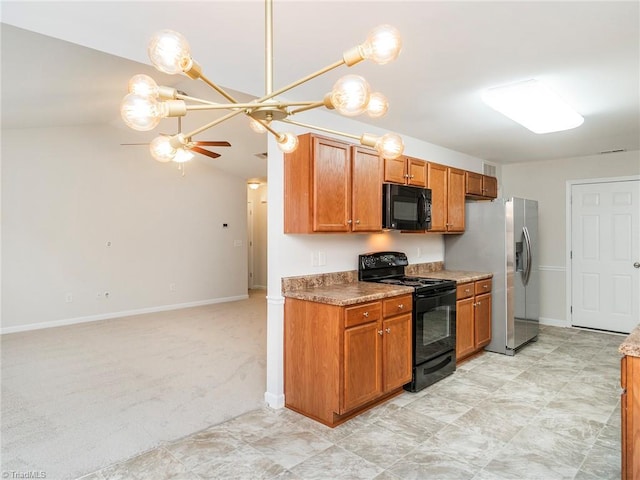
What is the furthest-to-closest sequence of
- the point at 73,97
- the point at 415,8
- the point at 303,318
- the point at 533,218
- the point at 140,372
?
the point at 533,218 → the point at 73,97 → the point at 140,372 → the point at 303,318 → the point at 415,8

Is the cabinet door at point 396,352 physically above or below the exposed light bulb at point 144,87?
below

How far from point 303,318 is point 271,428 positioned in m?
0.80

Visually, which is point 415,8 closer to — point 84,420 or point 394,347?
point 394,347

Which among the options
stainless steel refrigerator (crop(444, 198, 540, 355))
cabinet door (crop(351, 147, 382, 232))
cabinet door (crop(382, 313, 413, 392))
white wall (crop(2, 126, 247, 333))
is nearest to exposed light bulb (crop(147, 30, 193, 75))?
cabinet door (crop(351, 147, 382, 232))

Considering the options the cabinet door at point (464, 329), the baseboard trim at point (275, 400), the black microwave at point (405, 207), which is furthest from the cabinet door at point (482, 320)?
the baseboard trim at point (275, 400)

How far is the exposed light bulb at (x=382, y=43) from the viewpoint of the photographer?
3.73 feet

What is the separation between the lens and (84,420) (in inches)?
116

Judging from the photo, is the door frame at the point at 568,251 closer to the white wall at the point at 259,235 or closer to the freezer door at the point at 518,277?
the freezer door at the point at 518,277

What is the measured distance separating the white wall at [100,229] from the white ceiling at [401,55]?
6.10 ft

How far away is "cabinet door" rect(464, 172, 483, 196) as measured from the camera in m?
4.84

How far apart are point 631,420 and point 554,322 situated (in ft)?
15.8


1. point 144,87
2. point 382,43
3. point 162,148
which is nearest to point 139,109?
point 144,87

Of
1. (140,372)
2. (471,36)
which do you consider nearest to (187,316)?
(140,372)

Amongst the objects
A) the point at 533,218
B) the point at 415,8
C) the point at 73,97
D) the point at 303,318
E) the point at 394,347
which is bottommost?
the point at 394,347
